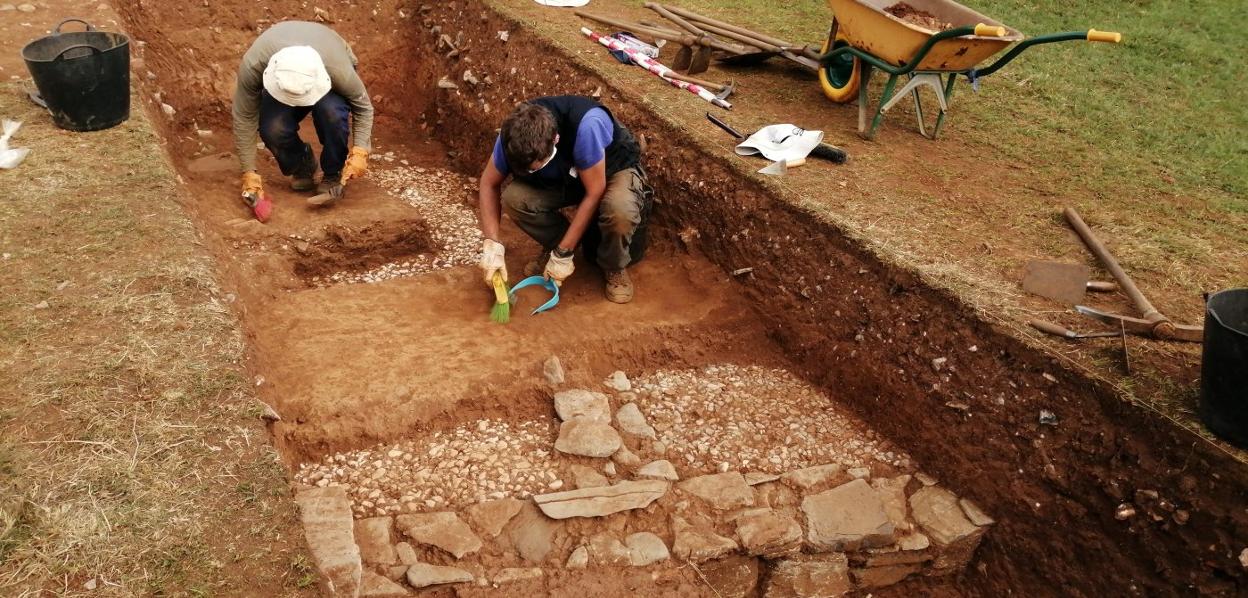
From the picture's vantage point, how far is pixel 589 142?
3.94 m

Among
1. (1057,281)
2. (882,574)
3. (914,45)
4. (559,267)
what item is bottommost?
(882,574)

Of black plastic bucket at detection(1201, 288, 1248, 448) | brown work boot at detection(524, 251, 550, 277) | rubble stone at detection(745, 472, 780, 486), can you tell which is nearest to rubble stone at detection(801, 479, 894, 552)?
rubble stone at detection(745, 472, 780, 486)

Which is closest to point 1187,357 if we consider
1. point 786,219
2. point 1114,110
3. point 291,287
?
point 786,219

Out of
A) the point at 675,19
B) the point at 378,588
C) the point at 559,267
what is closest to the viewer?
the point at 378,588

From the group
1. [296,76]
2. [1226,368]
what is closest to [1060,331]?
[1226,368]

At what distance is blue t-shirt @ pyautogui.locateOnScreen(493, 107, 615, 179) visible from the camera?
3.93 m

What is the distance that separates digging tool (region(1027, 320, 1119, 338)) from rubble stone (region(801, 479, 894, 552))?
1.02 metres

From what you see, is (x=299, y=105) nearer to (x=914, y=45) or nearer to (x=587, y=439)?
(x=587, y=439)

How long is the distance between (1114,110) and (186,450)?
20.6ft

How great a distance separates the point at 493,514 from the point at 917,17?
4.15 metres

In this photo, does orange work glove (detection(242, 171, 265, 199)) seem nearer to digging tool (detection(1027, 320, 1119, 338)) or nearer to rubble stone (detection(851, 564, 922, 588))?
rubble stone (detection(851, 564, 922, 588))

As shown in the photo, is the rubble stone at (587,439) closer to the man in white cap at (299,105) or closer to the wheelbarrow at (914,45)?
the man in white cap at (299,105)

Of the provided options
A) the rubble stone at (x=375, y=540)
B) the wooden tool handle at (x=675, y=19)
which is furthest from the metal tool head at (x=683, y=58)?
the rubble stone at (x=375, y=540)

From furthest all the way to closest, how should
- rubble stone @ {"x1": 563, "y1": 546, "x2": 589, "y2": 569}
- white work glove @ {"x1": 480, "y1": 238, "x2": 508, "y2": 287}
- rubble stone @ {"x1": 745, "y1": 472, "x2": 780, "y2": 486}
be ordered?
A: white work glove @ {"x1": 480, "y1": 238, "x2": 508, "y2": 287}, rubble stone @ {"x1": 745, "y1": 472, "x2": 780, "y2": 486}, rubble stone @ {"x1": 563, "y1": 546, "x2": 589, "y2": 569}
